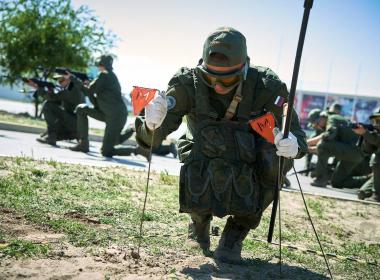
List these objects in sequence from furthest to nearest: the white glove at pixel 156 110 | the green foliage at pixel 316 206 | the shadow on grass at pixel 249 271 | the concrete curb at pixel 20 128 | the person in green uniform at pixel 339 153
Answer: the concrete curb at pixel 20 128 < the person in green uniform at pixel 339 153 < the green foliage at pixel 316 206 < the white glove at pixel 156 110 < the shadow on grass at pixel 249 271

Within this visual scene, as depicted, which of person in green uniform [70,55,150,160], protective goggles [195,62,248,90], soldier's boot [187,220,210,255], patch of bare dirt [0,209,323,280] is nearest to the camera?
patch of bare dirt [0,209,323,280]

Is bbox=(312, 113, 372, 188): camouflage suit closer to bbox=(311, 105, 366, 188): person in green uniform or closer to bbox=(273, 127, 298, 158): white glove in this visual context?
bbox=(311, 105, 366, 188): person in green uniform

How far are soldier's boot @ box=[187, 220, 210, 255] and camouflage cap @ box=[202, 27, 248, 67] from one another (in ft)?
4.18

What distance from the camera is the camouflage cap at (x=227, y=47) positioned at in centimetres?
390

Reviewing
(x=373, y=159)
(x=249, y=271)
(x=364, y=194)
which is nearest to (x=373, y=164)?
(x=373, y=159)

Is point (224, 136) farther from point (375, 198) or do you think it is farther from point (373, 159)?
point (373, 159)

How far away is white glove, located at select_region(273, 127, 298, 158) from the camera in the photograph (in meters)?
3.66

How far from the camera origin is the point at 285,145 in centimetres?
366

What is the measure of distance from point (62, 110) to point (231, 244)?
28.5 feet

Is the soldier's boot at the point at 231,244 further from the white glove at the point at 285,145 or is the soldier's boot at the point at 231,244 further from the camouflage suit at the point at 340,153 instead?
the camouflage suit at the point at 340,153

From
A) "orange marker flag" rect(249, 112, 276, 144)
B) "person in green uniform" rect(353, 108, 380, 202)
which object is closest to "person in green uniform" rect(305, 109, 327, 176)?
"person in green uniform" rect(353, 108, 380, 202)

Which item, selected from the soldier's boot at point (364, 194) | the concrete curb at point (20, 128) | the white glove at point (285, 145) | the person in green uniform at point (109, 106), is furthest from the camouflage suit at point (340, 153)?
the white glove at point (285, 145)

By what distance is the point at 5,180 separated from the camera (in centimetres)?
538

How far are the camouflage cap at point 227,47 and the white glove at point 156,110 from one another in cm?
48
